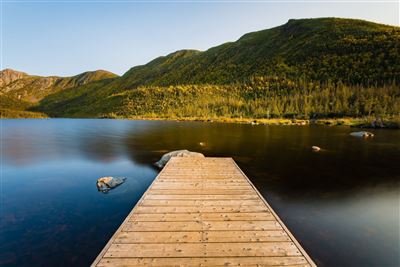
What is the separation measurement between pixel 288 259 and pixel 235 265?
4.49ft

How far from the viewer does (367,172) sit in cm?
1869

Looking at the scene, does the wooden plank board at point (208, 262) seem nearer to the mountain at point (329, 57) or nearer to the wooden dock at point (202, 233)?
the wooden dock at point (202, 233)

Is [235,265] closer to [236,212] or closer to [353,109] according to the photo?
Result: [236,212]

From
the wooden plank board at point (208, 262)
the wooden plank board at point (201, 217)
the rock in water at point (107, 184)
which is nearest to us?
the wooden plank board at point (208, 262)

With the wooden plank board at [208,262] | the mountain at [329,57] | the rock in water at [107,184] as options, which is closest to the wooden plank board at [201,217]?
the wooden plank board at [208,262]

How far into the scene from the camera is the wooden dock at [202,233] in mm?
5273

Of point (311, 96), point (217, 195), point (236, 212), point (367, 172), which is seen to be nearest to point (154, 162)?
point (217, 195)

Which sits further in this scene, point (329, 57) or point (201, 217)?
point (329, 57)

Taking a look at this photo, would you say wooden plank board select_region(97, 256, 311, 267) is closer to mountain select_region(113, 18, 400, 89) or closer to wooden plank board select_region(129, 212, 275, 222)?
wooden plank board select_region(129, 212, 275, 222)

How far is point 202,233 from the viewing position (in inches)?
251

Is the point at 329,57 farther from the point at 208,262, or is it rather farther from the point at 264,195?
the point at 208,262

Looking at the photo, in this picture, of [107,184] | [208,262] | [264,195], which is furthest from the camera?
[107,184]

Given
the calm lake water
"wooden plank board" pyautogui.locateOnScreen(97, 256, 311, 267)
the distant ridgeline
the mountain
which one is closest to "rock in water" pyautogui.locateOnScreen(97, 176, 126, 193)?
the calm lake water

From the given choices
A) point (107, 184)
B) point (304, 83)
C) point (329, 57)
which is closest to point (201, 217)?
point (107, 184)
